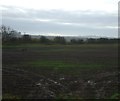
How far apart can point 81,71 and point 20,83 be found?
4.15 m

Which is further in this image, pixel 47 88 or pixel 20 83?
pixel 20 83

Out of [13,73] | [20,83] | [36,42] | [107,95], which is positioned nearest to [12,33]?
[36,42]

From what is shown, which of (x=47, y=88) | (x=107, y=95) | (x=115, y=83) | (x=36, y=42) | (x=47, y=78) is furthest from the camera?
(x=36, y=42)

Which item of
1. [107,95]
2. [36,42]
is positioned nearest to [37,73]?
[107,95]

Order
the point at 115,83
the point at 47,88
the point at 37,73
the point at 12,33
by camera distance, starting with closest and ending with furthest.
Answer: the point at 47,88 → the point at 115,83 → the point at 37,73 → the point at 12,33

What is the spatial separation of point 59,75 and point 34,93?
3.88 metres

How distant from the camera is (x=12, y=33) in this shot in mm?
47125

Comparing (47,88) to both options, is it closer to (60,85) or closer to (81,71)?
(60,85)

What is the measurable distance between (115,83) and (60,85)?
2540mm

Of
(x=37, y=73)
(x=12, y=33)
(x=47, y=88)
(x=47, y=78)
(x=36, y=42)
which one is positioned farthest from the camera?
(x=12, y=33)

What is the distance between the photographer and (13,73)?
15828mm

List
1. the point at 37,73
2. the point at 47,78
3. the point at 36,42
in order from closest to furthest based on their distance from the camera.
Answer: the point at 47,78
the point at 37,73
the point at 36,42

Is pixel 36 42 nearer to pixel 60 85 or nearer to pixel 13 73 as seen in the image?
→ pixel 13 73

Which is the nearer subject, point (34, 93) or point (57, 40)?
point (34, 93)
